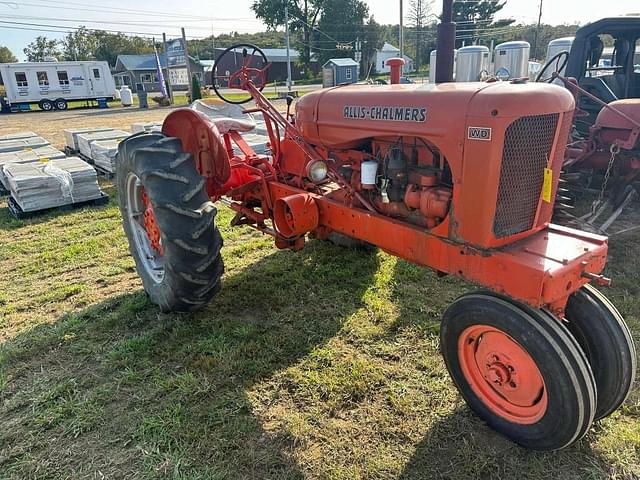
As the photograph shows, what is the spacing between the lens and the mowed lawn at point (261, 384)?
2176 millimetres

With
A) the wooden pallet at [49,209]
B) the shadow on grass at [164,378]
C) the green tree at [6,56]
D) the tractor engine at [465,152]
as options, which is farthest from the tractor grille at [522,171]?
the green tree at [6,56]

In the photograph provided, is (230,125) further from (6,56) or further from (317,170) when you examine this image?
(6,56)

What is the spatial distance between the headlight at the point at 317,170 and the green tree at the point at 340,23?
5145 cm

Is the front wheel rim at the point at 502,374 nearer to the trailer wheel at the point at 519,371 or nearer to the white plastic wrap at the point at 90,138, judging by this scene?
the trailer wheel at the point at 519,371

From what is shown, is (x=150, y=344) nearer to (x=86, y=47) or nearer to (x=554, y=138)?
(x=554, y=138)

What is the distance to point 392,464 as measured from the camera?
2158 mm

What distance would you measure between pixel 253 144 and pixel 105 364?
16.0 ft

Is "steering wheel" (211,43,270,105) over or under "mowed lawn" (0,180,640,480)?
over

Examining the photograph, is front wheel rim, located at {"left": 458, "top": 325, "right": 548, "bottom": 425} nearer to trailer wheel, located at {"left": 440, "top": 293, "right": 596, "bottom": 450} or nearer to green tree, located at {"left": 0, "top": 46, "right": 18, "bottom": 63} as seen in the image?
trailer wheel, located at {"left": 440, "top": 293, "right": 596, "bottom": 450}

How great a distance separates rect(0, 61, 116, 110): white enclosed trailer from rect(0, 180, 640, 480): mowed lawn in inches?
1005

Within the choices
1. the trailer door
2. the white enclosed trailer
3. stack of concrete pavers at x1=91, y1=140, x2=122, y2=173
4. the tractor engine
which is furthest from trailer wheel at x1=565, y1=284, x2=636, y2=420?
the trailer door

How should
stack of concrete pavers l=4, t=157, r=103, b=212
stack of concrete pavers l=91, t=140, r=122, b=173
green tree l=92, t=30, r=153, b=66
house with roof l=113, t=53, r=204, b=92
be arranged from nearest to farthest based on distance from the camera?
stack of concrete pavers l=4, t=157, r=103, b=212
stack of concrete pavers l=91, t=140, r=122, b=173
house with roof l=113, t=53, r=204, b=92
green tree l=92, t=30, r=153, b=66

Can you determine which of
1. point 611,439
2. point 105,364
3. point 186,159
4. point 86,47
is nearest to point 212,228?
point 186,159

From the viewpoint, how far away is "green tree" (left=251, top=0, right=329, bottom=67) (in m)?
51.1
